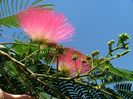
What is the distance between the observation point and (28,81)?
1952 mm

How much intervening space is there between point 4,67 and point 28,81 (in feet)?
0.94

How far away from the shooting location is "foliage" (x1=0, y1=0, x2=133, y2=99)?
183 centimetres

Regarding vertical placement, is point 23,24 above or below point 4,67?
above

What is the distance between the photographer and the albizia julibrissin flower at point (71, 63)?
1861 mm

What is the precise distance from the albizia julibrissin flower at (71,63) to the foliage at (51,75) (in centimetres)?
2

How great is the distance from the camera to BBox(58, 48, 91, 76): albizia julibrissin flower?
73.3 inches

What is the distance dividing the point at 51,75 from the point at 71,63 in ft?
0.29

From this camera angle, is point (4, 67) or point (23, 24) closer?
point (23, 24)

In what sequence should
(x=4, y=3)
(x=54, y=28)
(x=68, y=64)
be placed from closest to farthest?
(x=54, y=28) → (x=68, y=64) → (x=4, y=3)

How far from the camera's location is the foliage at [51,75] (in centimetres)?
183

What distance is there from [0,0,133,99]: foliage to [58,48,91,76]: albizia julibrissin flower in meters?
0.02

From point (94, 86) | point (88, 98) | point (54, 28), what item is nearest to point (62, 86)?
point (88, 98)

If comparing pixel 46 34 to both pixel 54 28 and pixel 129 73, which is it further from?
pixel 129 73

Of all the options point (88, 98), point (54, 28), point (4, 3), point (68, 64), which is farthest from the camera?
point (4, 3)
